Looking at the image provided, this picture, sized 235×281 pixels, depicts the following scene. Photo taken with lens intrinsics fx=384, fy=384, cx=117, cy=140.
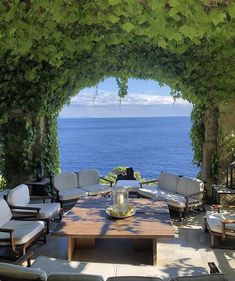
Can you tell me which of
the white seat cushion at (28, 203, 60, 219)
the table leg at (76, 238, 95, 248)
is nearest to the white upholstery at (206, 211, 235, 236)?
the table leg at (76, 238, 95, 248)

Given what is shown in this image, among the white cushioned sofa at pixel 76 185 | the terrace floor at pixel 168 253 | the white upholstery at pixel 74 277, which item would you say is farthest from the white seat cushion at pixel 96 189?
the white upholstery at pixel 74 277

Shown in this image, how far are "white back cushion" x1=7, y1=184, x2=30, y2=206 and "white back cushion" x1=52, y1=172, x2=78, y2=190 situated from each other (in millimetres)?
1208

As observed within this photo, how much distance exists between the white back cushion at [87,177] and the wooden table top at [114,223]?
6.83 feet

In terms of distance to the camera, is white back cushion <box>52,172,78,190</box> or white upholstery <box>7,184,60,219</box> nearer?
white upholstery <box>7,184,60,219</box>

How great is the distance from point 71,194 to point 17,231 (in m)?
2.62

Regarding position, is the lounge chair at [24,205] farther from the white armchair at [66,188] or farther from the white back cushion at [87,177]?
the white back cushion at [87,177]

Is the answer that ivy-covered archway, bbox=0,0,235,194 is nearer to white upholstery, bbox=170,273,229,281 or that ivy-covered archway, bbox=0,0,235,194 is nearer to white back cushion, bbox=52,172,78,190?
white back cushion, bbox=52,172,78,190

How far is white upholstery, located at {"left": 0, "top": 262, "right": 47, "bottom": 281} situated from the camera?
370cm

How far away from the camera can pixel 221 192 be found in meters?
8.31

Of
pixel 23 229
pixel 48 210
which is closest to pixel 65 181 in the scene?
pixel 48 210

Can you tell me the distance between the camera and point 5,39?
22.6ft

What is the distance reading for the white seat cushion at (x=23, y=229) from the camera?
18.9ft

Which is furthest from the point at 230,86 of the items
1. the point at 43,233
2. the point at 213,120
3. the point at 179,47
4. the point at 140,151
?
the point at 140,151

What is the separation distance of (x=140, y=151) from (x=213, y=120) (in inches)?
1006
